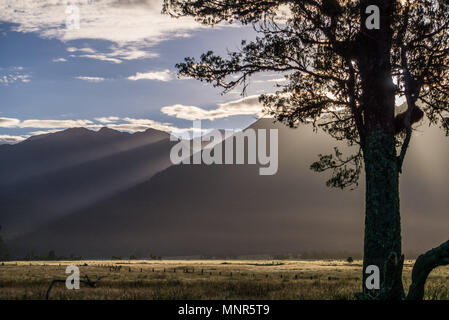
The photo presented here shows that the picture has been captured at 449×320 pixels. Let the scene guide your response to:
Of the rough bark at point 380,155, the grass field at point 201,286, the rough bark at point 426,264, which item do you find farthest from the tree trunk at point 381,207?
the grass field at point 201,286

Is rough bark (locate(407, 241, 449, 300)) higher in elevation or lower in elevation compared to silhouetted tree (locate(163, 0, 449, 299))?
lower

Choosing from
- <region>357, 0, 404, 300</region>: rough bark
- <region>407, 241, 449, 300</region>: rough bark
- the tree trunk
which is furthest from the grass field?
<region>407, 241, 449, 300</region>: rough bark

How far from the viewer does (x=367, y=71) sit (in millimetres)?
Answer: 18172

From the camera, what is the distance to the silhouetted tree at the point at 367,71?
1700 cm

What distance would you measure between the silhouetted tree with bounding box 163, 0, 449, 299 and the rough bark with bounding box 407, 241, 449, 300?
1172 millimetres

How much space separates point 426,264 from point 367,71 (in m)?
7.56

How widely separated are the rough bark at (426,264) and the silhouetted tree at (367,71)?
1.17 m

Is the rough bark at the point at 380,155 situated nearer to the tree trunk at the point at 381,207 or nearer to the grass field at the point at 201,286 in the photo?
the tree trunk at the point at 381,207

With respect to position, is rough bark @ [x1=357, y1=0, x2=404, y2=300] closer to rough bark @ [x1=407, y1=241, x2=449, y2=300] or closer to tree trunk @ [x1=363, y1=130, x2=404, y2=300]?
tree trunk @ [x1=363, y1=130, x2=404, y2=300]

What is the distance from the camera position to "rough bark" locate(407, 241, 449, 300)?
13.4m

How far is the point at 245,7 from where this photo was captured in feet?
65.4
